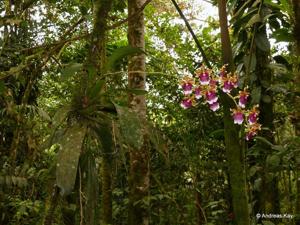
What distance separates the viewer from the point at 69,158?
3.71 ft

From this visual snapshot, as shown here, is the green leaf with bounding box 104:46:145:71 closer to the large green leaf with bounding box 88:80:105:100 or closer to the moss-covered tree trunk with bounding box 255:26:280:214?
the large green leaf with bounding box 88:80:105:100

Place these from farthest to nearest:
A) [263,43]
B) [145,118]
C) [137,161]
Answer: [263,43] → [137,161] → [145,118]

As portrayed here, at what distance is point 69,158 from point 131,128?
9.8 inches

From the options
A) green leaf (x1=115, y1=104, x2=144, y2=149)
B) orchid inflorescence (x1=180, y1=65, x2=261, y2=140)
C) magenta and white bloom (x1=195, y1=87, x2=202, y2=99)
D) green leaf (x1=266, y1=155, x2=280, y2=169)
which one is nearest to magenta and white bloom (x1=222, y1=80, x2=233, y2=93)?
orchid inflorescence (x1=180, y1=65, x2=261, y2=140)

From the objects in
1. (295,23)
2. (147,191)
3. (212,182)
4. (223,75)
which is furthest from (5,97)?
(212,182)

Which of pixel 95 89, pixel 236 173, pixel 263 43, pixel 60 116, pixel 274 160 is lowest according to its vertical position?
pixel 236 173

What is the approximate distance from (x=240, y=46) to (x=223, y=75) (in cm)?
147

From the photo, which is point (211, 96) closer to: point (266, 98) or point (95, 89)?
point (95, 89)

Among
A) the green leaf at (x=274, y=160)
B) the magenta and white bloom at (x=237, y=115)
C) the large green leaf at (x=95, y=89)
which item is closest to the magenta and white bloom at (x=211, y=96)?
the magenta and white bloom at (x=237, y=115)

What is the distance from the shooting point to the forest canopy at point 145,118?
1274mm

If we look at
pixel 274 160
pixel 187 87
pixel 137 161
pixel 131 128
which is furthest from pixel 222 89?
pixel 137 161

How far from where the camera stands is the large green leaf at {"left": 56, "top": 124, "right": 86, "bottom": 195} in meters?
1.08

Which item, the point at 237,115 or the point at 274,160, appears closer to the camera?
the point at 237,115

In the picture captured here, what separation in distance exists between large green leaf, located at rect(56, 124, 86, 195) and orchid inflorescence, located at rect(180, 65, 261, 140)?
0.46 metres
